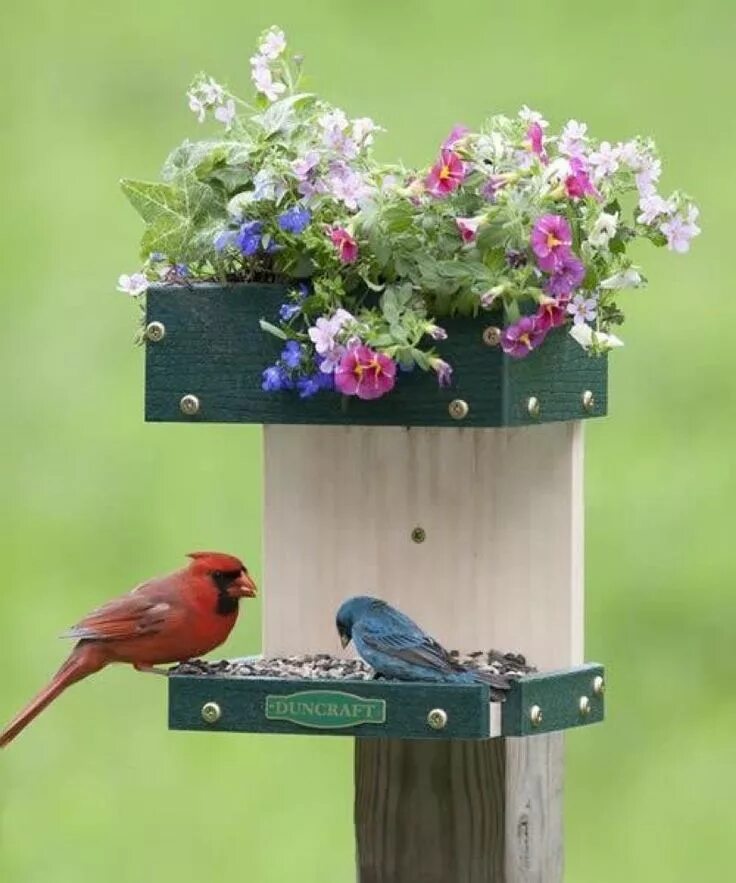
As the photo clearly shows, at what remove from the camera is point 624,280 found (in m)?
5.26

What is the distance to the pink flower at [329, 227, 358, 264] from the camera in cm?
509

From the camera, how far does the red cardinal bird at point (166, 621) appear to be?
5418 mm

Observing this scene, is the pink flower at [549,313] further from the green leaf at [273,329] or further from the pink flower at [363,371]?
the green leaf at [273,329]

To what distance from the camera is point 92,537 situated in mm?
10492

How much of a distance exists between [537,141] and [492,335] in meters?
0.39

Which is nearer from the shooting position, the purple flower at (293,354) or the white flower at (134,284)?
the purple flower at (293,354)

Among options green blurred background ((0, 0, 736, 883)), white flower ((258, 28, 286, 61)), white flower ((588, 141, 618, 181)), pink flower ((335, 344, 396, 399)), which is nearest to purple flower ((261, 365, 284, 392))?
pink flower ((335, 344, 396, 399))

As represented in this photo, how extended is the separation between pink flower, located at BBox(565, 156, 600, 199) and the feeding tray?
94cm

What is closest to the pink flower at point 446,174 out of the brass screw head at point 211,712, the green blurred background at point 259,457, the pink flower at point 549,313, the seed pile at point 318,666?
the pink flower at point 549,313

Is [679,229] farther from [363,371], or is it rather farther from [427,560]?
[427,560]

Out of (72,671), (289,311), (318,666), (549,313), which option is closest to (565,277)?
(549,313)

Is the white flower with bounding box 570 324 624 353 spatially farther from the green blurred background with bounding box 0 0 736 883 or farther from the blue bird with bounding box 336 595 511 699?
the green blurred background with bounding box 0 0 736 883

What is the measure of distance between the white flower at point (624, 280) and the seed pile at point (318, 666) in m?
0.79

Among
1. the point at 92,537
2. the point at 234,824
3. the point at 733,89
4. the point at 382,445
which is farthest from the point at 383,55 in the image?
the point at 382,445
